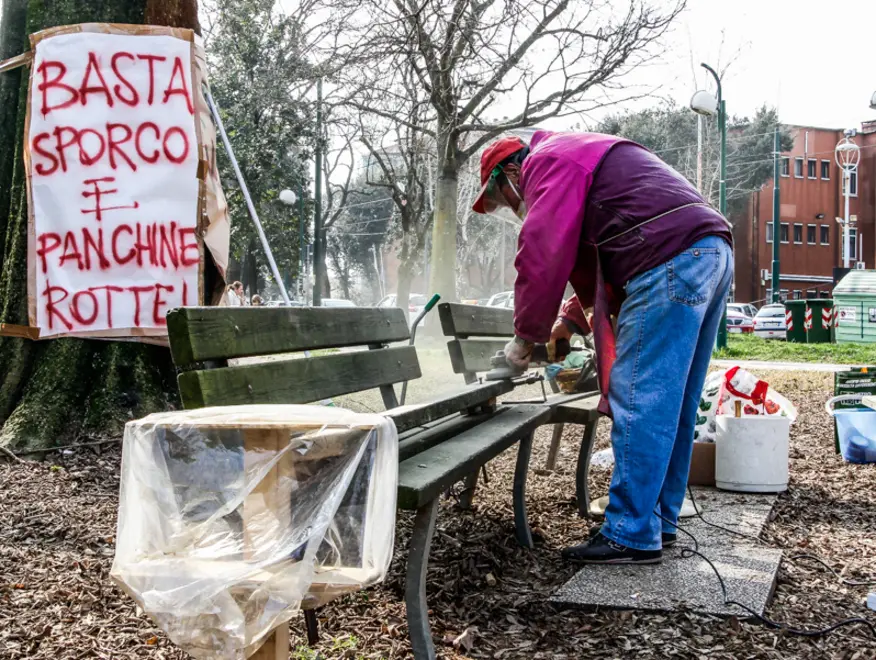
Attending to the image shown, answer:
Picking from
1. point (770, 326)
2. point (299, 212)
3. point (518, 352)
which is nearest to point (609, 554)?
point (518, 352)

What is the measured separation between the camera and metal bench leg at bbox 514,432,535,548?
377cm

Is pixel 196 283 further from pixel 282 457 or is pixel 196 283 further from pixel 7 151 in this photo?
pixel 282 457

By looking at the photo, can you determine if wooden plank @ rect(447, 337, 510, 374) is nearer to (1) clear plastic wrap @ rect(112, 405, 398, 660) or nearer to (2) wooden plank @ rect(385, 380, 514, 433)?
(2) wooden plank @ rect(385, 380, 514, 433)

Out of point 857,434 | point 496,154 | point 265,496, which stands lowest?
point 857,434

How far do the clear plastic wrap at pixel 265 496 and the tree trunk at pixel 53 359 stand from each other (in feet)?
10.7

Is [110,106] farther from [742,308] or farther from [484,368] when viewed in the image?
[742,308]

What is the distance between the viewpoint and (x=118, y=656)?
260 cm

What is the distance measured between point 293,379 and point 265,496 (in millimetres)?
971

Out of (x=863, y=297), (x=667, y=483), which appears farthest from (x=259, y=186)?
(x=667, y=483)

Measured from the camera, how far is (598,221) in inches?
135

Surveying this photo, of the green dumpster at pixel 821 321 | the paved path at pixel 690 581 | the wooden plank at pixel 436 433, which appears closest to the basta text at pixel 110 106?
the wooden plank at pixel 436 433

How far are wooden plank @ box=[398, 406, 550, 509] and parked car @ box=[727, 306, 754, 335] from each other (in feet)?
105

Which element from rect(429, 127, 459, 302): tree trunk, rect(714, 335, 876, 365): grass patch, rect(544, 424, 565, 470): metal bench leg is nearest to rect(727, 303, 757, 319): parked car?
rect(714, 335, 876, 365): grass patch

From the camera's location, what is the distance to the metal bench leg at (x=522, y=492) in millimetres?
3770
